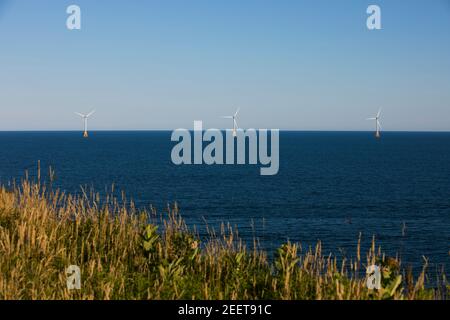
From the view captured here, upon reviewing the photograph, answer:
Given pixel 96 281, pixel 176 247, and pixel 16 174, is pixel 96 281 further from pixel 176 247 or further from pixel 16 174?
pixel 16 174

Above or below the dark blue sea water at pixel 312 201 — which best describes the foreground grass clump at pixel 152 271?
above

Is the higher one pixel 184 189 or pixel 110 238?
pixel 110 238

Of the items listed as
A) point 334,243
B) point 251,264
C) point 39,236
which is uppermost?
point 39,236

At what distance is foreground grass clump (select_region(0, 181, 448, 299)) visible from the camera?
855 centimetres

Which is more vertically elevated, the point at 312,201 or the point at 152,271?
the point at 152,271

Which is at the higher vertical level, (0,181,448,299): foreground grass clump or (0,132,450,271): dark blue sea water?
(0,181,448,299): foreground grass clump

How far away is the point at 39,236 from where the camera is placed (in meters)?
11.0

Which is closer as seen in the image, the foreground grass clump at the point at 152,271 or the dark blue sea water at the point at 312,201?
the foreground grass clump at the point at 152,271

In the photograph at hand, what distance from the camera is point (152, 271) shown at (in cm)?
1034

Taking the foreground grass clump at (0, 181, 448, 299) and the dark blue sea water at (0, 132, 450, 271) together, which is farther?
the dark blue sea water at (0, 132, 450, 271)

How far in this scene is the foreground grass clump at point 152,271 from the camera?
8547 millimetres
